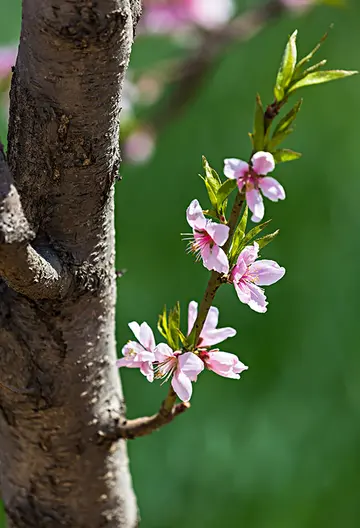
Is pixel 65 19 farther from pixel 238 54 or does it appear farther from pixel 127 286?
pixel 238 54

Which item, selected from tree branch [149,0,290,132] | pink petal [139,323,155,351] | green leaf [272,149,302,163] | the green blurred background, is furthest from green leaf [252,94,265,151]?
the green blurred background

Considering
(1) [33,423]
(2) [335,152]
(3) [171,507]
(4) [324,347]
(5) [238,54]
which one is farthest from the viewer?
(5) [238,54]

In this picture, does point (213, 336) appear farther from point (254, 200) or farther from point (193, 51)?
point (193, 51)

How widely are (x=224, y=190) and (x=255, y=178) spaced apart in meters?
0.02

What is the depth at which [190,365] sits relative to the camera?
1.20 feet

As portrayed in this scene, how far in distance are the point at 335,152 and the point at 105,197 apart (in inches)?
72.5

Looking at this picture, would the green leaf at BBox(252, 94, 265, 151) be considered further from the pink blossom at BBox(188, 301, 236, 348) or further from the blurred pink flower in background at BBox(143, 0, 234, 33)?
the blurred pink flower in background at BBox(143, 0, 234, 33)

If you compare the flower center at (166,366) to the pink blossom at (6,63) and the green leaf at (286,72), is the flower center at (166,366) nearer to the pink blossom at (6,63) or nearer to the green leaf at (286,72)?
the green leaf at (286,72)

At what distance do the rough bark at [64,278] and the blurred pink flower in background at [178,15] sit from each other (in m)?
0.85

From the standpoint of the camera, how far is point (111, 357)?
18.6 inches

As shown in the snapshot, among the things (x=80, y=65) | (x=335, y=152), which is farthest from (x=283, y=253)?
(x=80, y=65)

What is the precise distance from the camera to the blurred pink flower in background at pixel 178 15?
3.97 feet

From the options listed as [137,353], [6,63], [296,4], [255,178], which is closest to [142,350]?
[137,353]

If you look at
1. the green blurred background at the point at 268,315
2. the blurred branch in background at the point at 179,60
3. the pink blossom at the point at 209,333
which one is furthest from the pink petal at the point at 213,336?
the green blurred background at the point at 268,315
